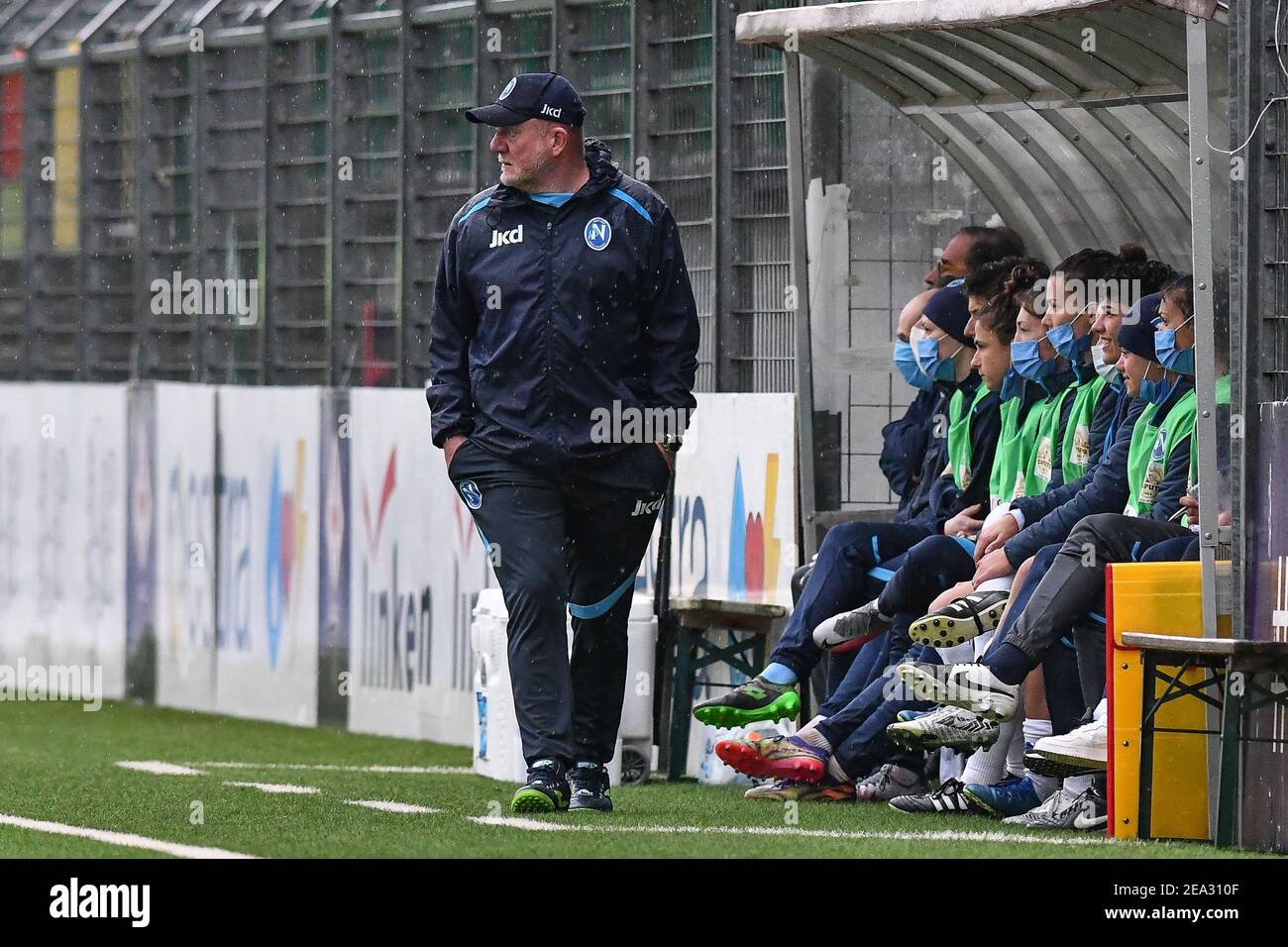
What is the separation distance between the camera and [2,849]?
7551 millimetres

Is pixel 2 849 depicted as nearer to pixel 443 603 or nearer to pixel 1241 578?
pixel 1241 578

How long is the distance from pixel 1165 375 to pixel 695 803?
6.59 feet

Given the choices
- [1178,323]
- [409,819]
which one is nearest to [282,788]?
[409,819]

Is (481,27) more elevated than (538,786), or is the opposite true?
(481,27)

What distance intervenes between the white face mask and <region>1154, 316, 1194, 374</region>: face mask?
40 cm

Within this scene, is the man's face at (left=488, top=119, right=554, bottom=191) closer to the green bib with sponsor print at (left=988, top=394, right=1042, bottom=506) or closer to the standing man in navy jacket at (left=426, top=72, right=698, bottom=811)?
the standing man in navy jacket at (left=426, top=72, right=698, bottom=811)

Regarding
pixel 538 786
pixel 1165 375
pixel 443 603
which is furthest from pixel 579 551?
pixel 443 603

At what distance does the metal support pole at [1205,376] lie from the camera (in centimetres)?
774

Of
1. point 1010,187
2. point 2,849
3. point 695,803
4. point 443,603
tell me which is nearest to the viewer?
point 2,849

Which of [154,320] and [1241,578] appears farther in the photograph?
[154,320]

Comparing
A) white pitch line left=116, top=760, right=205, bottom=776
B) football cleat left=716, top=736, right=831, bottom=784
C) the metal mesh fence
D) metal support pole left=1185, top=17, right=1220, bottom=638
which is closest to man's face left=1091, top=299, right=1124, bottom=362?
metal support pole left=1185, top=17, right=1220, bottom=638

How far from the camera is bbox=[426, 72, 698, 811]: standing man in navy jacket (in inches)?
329

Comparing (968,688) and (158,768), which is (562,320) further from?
(158,768)
